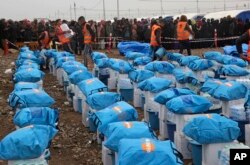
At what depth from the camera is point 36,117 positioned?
5.70m

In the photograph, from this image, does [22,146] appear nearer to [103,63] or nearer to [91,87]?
[91,87]

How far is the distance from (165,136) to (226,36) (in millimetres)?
16616

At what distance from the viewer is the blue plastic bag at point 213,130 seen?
195 inches

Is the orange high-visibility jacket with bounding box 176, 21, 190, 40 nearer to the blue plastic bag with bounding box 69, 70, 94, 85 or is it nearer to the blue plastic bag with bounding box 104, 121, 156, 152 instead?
the blue plastic bag with bounding box 69, 70, 94, 85

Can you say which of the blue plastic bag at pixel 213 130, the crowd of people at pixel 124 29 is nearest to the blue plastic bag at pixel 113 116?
the blue plastic bag at pixel 213 130

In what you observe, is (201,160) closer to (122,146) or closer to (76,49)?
(122,146)

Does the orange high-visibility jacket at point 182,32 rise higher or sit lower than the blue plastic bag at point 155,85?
higher

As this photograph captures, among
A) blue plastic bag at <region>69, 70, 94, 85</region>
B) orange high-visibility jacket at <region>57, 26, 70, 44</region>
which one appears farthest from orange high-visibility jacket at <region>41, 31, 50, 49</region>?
blue plastic bag at <region>69, 70, 94, 85</region>

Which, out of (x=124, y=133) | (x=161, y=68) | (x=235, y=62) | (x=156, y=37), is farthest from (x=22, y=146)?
(x=156, y=37)

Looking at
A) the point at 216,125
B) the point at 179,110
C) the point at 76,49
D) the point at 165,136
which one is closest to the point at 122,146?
the point at 216,125

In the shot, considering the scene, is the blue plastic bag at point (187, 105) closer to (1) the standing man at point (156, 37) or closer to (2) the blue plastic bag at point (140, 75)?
(2) the blue plastic bag at point (140, 75)

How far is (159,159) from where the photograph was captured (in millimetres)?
3844

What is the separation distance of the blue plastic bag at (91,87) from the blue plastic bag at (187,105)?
1829 mm

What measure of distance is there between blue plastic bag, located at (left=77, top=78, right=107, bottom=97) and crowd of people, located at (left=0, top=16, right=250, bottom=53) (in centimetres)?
1245
